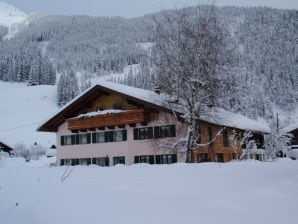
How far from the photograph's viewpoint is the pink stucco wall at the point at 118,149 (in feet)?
101

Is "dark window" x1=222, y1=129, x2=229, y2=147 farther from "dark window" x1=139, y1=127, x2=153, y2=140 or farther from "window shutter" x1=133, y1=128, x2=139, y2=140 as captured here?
"window shutter" x1=133, y1=128, x2=139, y2=140

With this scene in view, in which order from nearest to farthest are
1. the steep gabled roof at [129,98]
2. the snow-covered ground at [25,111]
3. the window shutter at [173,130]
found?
the steep gabled roof at [129,98], the window shutter at [173,130], the snow-covered ground at [25,111]

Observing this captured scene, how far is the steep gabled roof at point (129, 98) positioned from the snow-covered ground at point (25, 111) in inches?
1769

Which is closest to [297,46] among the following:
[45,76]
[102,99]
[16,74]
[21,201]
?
[45,76]

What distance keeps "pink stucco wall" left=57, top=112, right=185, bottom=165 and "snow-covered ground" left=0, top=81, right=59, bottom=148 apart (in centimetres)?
4415

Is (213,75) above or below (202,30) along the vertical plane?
below

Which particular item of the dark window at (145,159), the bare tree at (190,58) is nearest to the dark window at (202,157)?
the dark window at (145,159)

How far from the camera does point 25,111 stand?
108 meters

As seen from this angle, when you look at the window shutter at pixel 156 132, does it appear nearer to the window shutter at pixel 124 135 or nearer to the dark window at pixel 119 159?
the window shutter at pixel 124 135

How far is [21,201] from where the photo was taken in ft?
23.7

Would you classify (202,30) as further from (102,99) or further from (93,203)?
(93,203)

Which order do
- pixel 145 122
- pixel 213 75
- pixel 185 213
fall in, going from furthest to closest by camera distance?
1. pixel 145 122
2. pixel 213 75
3. pixel 185 213

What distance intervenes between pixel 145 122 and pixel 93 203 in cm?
2547

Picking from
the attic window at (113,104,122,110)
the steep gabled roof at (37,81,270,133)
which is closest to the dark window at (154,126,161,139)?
the steep gabled roof at (37,81,270,133)
